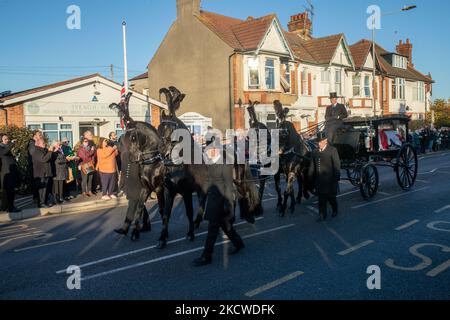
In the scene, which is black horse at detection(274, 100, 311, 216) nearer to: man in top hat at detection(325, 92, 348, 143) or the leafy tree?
man in top hat at detection(325, 92, 348, 143)

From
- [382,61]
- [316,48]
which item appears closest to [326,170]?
[316,48]

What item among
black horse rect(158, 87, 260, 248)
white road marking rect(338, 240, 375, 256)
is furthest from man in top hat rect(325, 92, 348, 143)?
white road marking rect(338, 240, 375, 256)

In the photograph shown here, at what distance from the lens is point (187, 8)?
29.2m

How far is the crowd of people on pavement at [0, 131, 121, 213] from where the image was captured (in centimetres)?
1045

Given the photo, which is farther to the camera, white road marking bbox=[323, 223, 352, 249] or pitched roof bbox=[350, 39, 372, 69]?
pitched roof bbox=[350, 39, 372, 69]

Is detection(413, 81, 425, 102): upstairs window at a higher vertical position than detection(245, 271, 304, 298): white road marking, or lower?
higher

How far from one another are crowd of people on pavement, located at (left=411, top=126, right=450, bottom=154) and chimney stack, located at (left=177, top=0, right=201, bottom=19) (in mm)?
17187

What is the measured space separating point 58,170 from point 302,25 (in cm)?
3063

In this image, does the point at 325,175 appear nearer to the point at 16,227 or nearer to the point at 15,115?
the point at 16,227

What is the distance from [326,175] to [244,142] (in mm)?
2174

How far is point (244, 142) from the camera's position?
10.0 m

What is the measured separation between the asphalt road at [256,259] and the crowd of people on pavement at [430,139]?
2038 centimetres
